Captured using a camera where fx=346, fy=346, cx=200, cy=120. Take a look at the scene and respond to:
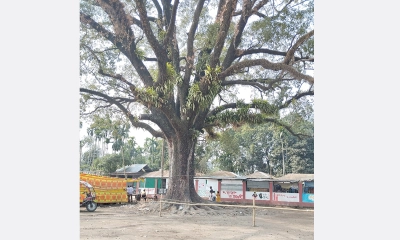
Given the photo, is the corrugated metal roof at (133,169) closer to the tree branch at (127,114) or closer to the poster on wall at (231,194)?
the poster on wall at (231,194)

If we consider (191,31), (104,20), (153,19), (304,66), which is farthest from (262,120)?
(104,20)

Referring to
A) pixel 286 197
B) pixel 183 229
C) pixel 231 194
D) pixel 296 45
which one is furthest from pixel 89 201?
pixel 286 197

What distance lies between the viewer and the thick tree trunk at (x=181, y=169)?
416 inches

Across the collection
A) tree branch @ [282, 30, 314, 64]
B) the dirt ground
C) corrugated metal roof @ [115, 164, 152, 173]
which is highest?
tree branch @ [282, 30, 314, 64]

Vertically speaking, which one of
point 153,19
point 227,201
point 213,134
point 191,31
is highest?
point 153,19

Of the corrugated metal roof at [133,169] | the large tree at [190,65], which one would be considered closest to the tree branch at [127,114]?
the large tree at [190,65]

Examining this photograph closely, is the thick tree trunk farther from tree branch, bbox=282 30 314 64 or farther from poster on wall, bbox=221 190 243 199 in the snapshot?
poster on wall, bbox=221 190 243 199

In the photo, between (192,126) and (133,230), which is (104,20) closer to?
(192,126)

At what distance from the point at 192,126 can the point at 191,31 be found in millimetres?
2877

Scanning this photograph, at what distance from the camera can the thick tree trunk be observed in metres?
10.6

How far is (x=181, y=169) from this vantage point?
1078 centimetres

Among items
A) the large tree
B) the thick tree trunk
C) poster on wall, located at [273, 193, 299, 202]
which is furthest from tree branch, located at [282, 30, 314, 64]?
poster on wall, located at [273, 193, 299, 202]

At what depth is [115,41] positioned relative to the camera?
948 cm

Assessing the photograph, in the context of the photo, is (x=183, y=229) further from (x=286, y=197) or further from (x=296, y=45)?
(x=286, y=197)
